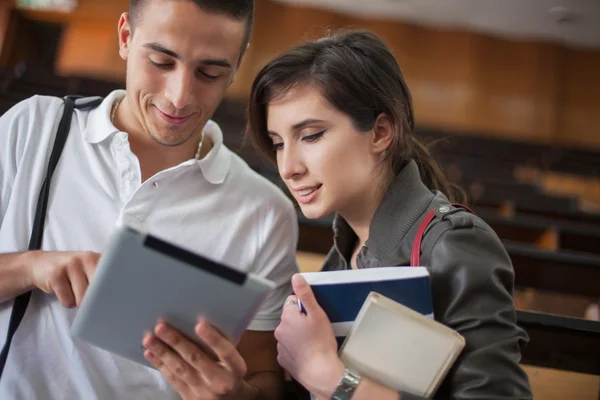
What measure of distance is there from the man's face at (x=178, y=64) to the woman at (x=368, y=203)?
0.37 ft

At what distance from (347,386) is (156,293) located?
33 centimetres

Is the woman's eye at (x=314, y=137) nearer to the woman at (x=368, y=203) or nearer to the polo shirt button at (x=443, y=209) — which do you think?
the woman at (x=368, y=203)

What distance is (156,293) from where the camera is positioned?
82cm

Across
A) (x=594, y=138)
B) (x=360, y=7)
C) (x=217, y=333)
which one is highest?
(x=360, y=7)

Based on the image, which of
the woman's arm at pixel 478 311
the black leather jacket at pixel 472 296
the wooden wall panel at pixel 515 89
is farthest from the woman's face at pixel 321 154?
the wooden wall panel at pixel 515 89

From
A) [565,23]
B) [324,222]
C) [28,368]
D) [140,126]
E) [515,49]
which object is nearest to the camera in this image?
[28,368]

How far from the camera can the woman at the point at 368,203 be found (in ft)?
2.99

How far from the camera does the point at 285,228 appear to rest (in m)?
1.44

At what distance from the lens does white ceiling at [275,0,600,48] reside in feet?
25.4

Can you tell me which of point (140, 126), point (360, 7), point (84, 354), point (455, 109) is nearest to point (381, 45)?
point (140, 126)

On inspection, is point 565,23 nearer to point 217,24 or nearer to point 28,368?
point 217,24

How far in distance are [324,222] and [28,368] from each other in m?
1.04

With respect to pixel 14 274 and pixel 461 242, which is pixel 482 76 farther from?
pixel 14 274

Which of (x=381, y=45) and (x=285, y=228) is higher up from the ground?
(x=381, y=45)
